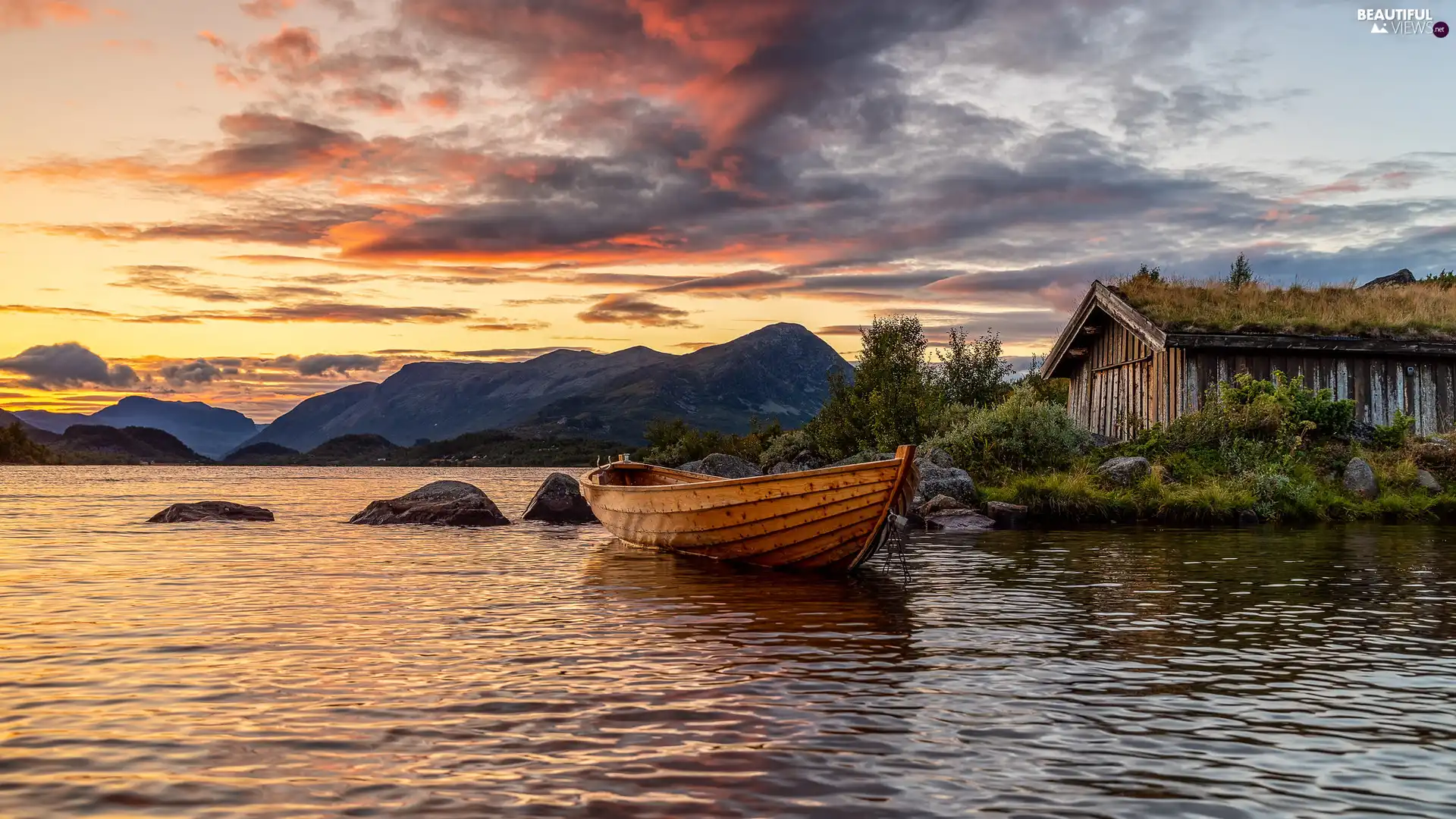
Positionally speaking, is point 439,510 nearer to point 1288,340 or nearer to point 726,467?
point 726,467

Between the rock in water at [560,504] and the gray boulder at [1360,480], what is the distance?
23659 millimetres

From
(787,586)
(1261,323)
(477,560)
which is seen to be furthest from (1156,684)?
(1261,323)

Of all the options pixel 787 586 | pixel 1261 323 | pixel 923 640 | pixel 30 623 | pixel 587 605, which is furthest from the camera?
pixel 1261 323

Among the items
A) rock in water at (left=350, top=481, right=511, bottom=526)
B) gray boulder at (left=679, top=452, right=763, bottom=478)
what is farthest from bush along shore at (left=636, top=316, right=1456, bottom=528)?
rock in water at (left=350, top=481, right=511, bottom=526)

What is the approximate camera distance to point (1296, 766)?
22.7 ft

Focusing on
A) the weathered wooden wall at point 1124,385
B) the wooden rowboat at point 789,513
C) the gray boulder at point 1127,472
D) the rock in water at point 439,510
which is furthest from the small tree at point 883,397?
the wooden rowboat at point 789,513

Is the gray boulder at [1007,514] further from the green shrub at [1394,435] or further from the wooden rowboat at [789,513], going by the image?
the green shrub at [1394,435]

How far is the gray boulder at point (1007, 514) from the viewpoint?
29.3 meters

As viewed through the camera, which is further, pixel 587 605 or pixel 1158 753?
pixel 587 605

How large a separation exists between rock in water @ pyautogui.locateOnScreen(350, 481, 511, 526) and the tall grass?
23.3 m

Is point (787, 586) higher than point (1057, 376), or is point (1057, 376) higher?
point (1057, 376)

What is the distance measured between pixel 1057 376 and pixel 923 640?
36.8 meters

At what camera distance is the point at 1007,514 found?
97.0ft

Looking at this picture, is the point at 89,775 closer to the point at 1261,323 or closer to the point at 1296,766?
the point at 1296,766
